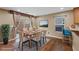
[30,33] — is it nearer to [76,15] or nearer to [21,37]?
[21,37]

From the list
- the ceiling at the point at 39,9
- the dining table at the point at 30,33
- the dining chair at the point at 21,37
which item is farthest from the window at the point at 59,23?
the dining chair at the point at 21,37

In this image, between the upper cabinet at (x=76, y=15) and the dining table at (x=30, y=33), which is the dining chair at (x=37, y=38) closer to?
the dining table at (x=30, y=33)

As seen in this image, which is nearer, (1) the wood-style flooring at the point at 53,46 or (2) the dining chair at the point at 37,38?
(1) the wood-style flooring at the point at 53,46

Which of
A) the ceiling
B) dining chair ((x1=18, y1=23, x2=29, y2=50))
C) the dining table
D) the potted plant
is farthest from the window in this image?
the potted plant

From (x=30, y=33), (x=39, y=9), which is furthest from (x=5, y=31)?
(x=39, y=9)

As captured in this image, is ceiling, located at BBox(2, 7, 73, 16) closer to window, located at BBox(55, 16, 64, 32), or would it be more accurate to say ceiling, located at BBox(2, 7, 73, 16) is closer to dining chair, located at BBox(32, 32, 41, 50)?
window, located at BBox(55, 16, 64, 32)

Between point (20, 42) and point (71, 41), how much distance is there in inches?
36.8

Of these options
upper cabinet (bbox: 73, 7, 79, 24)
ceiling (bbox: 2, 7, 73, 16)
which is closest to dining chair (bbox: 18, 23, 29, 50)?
ceiling (bbox: 2, 7, 73, 16)

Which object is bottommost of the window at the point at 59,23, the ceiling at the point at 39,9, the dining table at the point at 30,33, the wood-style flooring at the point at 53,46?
the wood-style flooring at the point at 53,46

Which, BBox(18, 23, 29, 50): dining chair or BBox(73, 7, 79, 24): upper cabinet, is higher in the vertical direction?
BBox(73, 7, 79, 24): upper cabinet

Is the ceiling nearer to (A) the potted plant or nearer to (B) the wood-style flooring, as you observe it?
(A) the potted plant

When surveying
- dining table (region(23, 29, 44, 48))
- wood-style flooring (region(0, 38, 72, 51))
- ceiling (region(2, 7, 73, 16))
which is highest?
ceiling (region(2, 7, 73, 16))

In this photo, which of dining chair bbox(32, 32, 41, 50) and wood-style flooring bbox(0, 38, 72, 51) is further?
dining chair bbox(32, 32, 41, 50)
